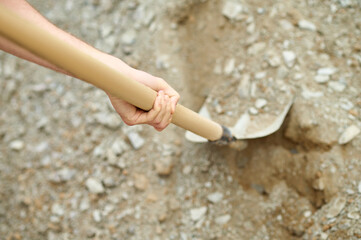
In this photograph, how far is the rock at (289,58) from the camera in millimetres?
1504

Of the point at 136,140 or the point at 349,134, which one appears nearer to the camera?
the point at 349,134

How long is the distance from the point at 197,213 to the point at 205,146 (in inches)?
12.9

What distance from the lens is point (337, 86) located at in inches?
56.7

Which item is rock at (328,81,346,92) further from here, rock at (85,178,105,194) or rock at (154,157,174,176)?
rock at (85,178,105,194)

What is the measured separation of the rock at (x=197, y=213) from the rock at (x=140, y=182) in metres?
0.26

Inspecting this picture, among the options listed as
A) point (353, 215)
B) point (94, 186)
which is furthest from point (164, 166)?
point (353, 215)

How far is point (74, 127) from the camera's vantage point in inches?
68.7

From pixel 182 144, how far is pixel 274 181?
0.48m

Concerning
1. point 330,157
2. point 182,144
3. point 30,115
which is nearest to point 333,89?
point 330,157

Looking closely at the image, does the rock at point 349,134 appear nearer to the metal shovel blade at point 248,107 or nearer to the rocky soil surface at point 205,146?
the rocky soil surface at point 205,146

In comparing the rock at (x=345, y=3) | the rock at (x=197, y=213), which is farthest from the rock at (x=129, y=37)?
the rock at (x=345, y=3)

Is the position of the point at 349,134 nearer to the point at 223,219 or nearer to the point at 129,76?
the point at 223,219

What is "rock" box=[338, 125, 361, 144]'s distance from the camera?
1.35m

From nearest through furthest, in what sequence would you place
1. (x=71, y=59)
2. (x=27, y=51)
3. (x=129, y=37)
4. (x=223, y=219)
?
1. (x=71, y=59)
2. (x=27, y=51)
3. (x=223, y=219)
4. (x=129, y=37)
